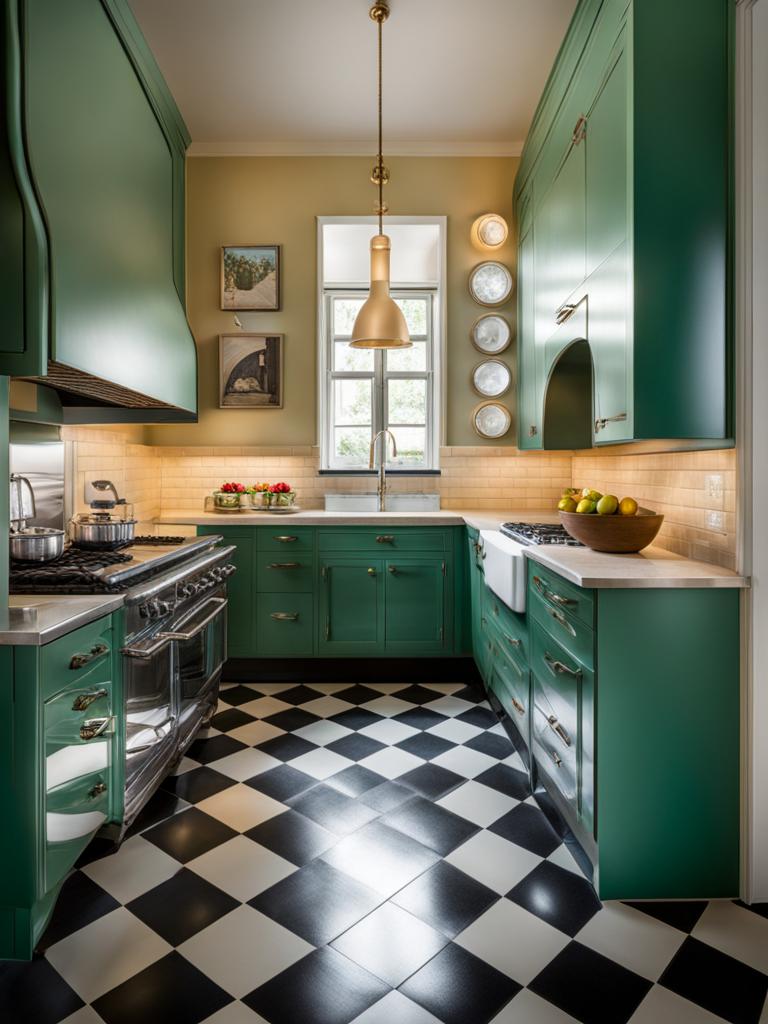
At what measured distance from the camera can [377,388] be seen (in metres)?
4.74

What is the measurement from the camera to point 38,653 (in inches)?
64.3

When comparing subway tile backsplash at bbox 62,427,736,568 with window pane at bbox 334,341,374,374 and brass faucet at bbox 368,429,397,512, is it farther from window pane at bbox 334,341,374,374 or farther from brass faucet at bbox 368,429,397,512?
window pane at bbox 334,341,374,374

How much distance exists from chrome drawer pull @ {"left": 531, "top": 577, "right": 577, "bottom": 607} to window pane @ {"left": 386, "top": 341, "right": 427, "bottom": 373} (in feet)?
8.14

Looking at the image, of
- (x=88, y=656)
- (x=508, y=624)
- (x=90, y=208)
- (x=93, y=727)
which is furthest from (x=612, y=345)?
(x=93, y=727)

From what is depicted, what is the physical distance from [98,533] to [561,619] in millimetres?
1759

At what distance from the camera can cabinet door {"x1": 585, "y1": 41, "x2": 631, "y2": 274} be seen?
2.18m

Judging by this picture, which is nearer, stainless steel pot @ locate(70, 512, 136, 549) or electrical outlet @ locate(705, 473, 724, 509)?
electrical outlet @ locate(705, 473, 724, 509)

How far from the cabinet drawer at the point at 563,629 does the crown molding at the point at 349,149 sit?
3.14m

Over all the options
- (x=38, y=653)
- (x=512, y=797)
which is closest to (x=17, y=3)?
(x=38, y=653)

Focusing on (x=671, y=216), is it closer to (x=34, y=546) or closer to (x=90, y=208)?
(x=90, y=208)

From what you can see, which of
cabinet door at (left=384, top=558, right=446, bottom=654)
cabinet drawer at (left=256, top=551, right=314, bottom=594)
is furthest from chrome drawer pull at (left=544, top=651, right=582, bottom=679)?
cabinet drawer at (left=256, top=551, right=314, bottom=594)

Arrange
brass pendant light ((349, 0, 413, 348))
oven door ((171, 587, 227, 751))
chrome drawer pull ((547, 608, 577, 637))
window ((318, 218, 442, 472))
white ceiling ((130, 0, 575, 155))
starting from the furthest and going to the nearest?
1. window ((318, 218, 442, 472))
2. brass pendant light ((349, 0, 413, 348))
3. white ceiling ((130, 0, 575, 155))
4. oven door ((171, 587, 227, 751))
5. chrome drawer pull ((547, 608, 577, 637))

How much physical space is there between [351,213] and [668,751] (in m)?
3.72

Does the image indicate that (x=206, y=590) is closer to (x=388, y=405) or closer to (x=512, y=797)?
(x=512, y=797)
